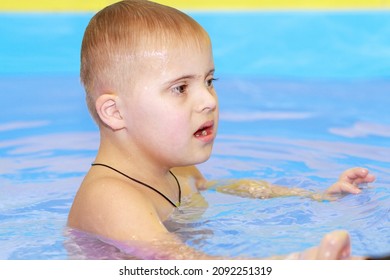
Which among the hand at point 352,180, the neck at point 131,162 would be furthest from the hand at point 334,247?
the hand at point 352,180

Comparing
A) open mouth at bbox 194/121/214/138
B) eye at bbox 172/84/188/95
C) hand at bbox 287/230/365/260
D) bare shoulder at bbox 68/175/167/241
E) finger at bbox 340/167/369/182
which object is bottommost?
finger at bbox 340/167/369/182

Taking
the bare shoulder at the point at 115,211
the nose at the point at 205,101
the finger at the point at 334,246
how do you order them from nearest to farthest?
the finger at the point at 334,246 < the bare shoulder at the point at 115,211 < the nose at the point at 205,101

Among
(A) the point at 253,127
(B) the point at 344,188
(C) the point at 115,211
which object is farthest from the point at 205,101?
(A) the point at 253,127

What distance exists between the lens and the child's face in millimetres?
2094

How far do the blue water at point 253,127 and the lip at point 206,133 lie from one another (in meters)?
0.24

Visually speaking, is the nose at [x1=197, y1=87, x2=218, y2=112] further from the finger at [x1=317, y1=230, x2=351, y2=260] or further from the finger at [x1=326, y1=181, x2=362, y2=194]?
the finger at [x1=317, y1=230, x2=351, y2=260]

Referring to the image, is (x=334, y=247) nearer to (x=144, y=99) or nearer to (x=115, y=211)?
(x=115, y=211)

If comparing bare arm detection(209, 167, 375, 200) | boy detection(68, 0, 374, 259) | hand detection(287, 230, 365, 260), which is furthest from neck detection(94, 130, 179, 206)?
hand detection(287, 230, 365, 260)

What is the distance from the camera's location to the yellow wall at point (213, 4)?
496 centimetres

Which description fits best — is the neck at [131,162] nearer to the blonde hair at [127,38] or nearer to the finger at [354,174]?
A: the blonde hair at [127,38]
